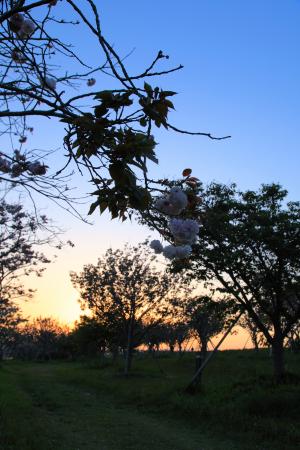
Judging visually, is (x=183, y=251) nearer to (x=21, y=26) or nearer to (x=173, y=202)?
(x=173, y=202)

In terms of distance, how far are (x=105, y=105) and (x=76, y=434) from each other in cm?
881

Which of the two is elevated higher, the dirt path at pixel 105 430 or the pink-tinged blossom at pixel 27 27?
the pink-tinged blossom at pixel 27 27

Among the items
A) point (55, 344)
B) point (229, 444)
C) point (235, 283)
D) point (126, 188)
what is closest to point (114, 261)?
point (235, 283)

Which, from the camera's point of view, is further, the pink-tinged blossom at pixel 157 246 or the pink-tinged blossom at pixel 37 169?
the pink-tinged blossom at pixel 37 169

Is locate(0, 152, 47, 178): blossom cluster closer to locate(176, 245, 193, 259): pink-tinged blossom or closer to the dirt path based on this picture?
locate(176, 245, 193, 259): pink-tinged blossom

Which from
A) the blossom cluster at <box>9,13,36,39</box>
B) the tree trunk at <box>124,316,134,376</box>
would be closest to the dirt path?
the blossom cluster at <box>9,13,36,39</box>

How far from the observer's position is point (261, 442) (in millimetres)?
8516

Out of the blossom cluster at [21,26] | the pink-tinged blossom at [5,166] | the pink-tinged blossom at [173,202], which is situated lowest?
the pink-tinged blossom at [173,202]

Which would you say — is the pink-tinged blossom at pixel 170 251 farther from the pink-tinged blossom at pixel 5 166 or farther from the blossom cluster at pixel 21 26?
the pink-tinged blossom at pixel 5 166

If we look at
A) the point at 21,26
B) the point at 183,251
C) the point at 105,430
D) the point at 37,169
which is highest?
the point at 21,26

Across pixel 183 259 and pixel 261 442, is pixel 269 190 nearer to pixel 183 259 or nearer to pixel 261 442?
pixel 261 442

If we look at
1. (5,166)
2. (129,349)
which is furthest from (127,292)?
(5,166)

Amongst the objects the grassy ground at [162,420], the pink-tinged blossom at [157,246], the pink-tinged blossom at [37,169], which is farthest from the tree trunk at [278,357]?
the pink-tinged blossom at [157,246]

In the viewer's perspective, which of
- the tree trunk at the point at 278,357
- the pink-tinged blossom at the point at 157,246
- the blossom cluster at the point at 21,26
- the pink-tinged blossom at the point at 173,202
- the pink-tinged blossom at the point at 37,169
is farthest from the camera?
the tree trunk at the point at 278,357
